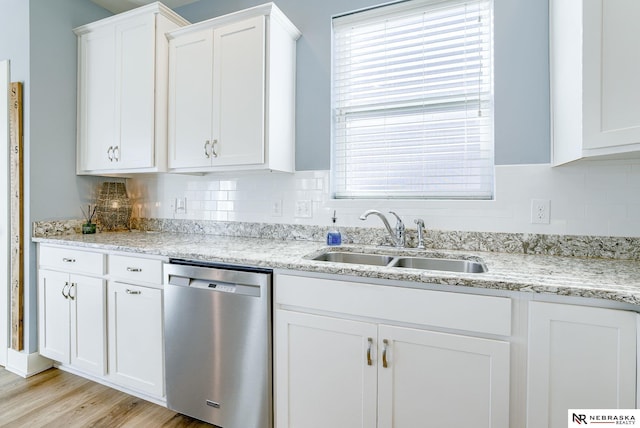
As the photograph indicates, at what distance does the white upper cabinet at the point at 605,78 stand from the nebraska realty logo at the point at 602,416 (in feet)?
2.93

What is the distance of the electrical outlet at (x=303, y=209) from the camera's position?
2195 millimetres

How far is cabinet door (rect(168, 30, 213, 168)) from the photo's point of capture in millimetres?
2123

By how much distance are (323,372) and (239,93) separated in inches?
64.7

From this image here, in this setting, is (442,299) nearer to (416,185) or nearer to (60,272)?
(416,185)

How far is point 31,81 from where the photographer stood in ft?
7.37

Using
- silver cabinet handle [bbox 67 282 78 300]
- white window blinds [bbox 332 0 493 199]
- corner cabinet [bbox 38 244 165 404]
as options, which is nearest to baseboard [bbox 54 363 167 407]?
corner cabinet [bbox 38 244 165 404]

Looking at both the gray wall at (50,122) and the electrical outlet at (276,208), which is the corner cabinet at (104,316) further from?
the electrical outlet at (276,208)

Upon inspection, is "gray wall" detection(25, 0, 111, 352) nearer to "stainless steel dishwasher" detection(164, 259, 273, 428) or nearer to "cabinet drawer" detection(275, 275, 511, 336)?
"stainless steel dishwasher" detection(164, 259, 273, 428)

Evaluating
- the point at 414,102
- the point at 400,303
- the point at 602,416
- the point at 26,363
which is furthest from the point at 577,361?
the point at 26,363

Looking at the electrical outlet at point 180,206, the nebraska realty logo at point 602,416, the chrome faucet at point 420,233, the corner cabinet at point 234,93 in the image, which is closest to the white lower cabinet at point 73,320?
the electrical outlet at point 180,206

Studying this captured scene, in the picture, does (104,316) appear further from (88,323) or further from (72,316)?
(72,316)

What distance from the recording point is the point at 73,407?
1.89 meters

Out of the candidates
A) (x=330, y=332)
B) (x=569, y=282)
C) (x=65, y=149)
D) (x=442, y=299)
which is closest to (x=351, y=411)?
(x=330, y=332)

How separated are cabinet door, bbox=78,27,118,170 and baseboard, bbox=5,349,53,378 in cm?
139
